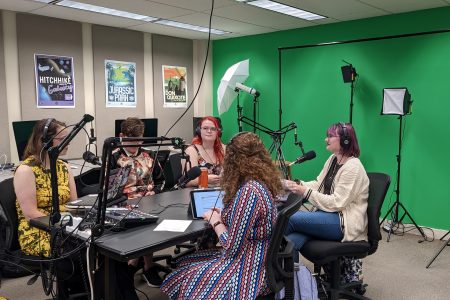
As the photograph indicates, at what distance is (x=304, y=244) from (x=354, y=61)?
114 inches

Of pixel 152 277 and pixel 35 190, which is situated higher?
pixel 35 190

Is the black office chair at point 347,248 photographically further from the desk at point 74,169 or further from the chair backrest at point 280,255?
the desk at point 74,169

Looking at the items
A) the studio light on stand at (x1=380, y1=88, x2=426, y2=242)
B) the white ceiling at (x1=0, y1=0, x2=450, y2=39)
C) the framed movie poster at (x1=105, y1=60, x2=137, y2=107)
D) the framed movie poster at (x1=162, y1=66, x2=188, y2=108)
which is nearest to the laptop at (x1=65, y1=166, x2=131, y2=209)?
the white ceiling at (x1=0, y1=0, x2=450, y2=39)

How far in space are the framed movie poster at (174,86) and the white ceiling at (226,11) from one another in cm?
83

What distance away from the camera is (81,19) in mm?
4652

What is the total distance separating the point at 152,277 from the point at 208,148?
3.59ft

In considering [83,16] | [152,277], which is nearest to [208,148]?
[152,277]

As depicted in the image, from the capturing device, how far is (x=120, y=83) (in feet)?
17.5

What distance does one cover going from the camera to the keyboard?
6.44 feet

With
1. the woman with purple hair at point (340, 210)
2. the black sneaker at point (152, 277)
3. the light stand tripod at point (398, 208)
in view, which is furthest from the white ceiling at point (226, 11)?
the black sneaker at point (152, 277)

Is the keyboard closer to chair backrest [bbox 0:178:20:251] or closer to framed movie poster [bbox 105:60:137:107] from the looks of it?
chair backrest [bbox 0:178:20:251]

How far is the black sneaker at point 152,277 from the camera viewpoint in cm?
297

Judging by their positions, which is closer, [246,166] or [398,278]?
[246,166]

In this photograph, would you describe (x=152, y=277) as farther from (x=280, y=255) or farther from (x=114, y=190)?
(x=280, y=255)
